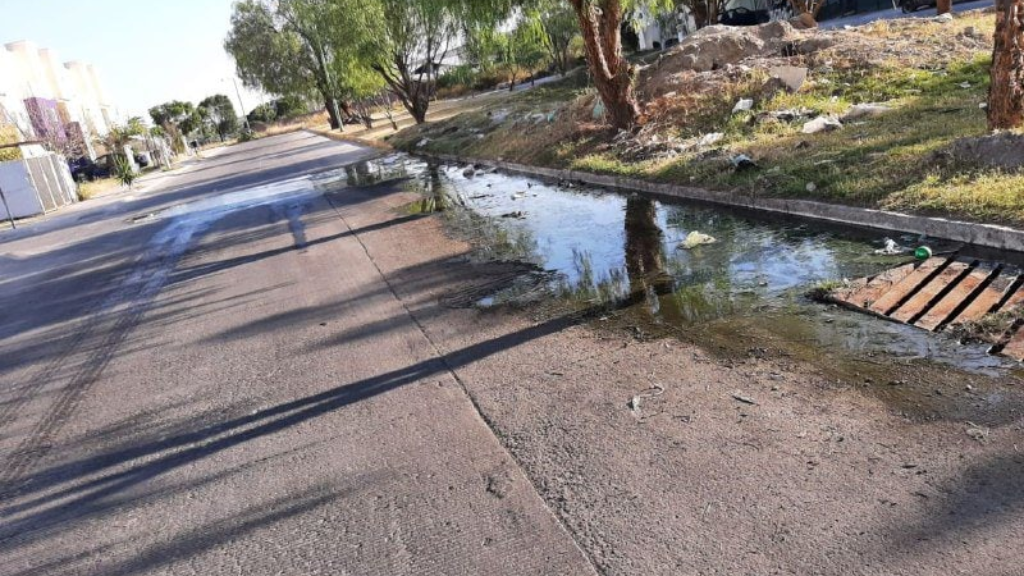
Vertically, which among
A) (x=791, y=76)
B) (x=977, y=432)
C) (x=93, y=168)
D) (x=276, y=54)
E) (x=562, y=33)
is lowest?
(x=977, y=432)

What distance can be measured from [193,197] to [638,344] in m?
23.4

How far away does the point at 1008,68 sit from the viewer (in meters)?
7.88

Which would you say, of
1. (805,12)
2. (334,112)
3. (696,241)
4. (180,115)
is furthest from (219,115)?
(696,241)

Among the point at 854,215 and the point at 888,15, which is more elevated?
the point at 888,15

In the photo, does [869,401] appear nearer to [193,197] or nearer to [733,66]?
[733,66]

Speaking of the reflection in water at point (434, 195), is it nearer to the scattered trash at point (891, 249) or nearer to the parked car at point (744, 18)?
the scattered trash at point (891, 249)

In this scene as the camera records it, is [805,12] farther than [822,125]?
Yes

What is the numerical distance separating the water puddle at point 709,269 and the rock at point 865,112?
145 inches

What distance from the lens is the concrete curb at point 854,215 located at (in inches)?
237

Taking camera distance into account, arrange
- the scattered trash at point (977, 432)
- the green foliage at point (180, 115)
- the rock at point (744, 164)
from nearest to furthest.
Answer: the scattered trash at point (977, 432) → the rock at point (744, 164) → the green foliage at point (180, 115)

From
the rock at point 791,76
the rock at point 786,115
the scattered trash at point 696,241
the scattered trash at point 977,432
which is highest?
the rock at point 791,76

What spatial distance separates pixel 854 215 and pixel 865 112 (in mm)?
4994

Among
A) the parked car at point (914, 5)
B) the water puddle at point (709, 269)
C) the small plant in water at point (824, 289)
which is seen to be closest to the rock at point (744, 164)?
the water puddle at point (709, 269)

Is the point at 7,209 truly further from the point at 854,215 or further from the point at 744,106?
the point at 854,215
